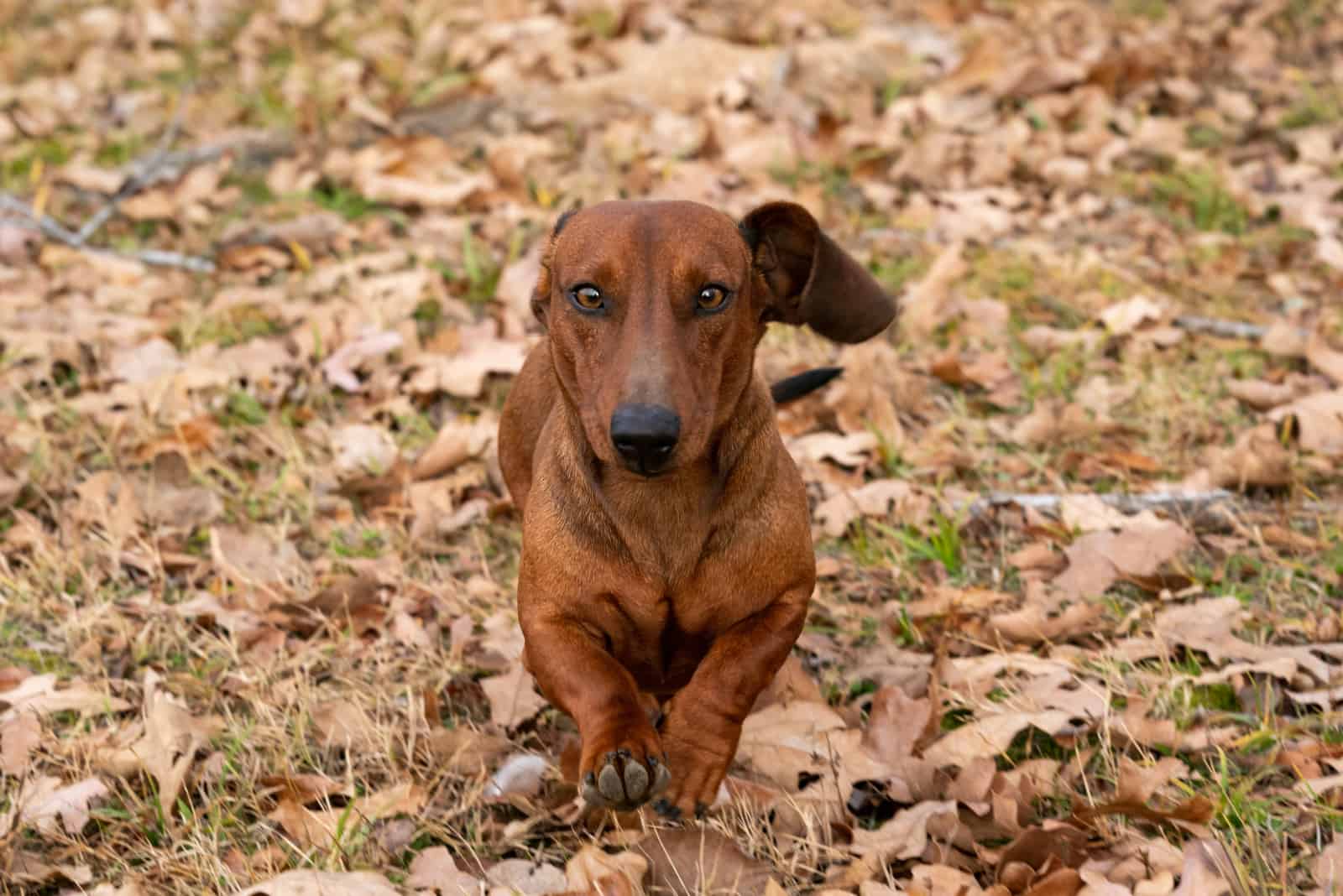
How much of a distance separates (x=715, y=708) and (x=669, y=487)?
0.43 m

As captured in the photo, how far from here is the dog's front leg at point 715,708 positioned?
262cm

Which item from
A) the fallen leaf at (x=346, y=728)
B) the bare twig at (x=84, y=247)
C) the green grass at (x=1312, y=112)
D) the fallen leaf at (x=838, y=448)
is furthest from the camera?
the green grass at (x=1312, y=112)

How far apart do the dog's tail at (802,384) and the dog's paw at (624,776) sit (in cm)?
117

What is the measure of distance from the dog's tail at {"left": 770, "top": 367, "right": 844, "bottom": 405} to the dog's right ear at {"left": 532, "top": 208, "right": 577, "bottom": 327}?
699 millimetres

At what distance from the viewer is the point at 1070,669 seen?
3.13 metres

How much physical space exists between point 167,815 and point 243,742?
10.7 inches

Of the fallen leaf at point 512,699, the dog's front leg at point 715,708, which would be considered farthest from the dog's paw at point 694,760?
the fallen leaf at point 512,699

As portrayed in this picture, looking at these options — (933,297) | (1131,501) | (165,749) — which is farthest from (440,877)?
(933,297)

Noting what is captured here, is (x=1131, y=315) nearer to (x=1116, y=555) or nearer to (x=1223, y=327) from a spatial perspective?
(x=1223, y=327)

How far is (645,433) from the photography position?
2461mm

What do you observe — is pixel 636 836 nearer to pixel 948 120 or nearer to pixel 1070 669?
pixel 1070 669

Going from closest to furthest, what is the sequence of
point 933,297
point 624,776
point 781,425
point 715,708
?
point 624,776 < point 715,708 < point 781,425 < point 933,297

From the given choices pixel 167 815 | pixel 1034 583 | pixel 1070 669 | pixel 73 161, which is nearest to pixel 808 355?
pixel 1034 583

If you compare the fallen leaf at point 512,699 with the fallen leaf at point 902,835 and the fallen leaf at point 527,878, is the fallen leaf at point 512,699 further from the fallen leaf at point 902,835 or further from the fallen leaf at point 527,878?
the fallen leaf at point 902,835
